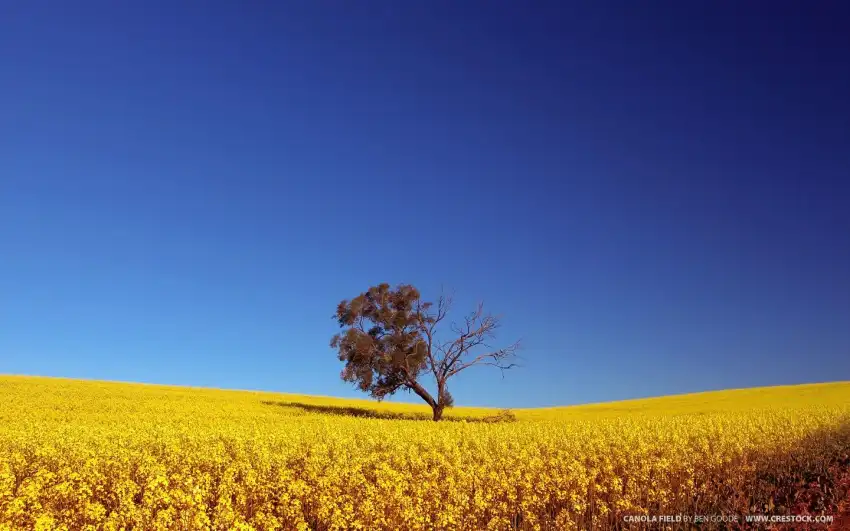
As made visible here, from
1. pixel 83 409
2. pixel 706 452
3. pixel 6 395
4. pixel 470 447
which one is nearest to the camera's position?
pixel 706 452

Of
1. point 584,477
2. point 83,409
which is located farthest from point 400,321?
point 584,477

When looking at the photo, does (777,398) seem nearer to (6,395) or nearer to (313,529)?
(313,529)

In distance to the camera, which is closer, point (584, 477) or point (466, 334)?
point (584, 477)

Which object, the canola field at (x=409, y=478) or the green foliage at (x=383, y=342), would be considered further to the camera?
the green foliage at (x=383, y=342)

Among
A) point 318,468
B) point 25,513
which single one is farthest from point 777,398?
point 25,513

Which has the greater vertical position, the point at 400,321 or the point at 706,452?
the point at 400,321

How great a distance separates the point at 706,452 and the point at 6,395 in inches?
1488

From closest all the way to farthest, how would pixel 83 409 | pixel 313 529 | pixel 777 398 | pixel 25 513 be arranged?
pixel 25 513
pixel 313 529
pixel 83 409
pixel 777 398

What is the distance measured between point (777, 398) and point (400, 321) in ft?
114

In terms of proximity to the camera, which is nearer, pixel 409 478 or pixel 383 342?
pixel 409 478

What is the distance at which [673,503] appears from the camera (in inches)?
424

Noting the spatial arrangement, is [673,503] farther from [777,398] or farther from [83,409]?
[777,398]

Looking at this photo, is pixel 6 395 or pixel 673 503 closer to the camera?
pixel 673 503

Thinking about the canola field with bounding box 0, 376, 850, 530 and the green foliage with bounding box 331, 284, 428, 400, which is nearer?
the canola field with bounding box 0, 376, 850, 530
